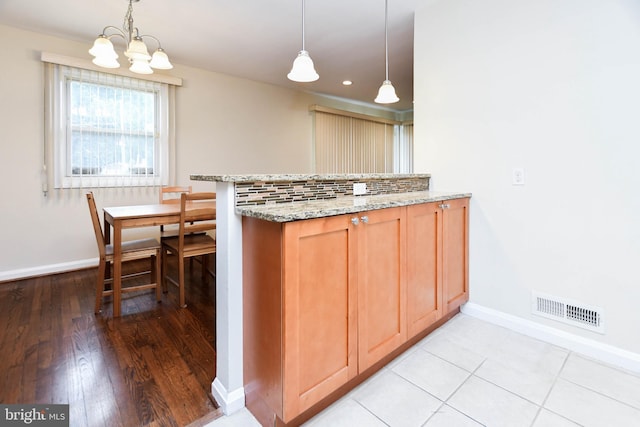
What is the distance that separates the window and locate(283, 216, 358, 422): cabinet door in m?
3.23

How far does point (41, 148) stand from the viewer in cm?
311

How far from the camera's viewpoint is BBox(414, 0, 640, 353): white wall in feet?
5.43

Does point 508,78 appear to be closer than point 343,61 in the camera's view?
Yes

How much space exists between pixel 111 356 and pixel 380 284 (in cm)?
156

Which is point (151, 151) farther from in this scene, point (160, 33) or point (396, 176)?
point (396, 176)

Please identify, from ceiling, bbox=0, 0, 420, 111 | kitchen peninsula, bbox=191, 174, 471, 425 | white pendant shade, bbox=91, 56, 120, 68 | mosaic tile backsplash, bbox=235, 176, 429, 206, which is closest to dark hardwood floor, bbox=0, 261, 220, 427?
kitchen peninsula, bbox=191, 174, 471, 425

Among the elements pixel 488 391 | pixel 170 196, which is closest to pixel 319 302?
pixel 488 391

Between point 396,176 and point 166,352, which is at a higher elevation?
point 396,176

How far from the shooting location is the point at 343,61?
3.85m

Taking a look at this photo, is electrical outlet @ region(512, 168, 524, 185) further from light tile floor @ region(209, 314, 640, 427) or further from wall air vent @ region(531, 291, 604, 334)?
light tile floor @ region(209, 314, 640, 427)

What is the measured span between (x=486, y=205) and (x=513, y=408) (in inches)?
49.9

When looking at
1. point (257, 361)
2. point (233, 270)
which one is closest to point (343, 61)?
point (233, 270)

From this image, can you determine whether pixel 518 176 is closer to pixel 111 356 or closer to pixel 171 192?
pixel 111 356

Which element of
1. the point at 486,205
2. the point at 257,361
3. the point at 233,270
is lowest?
the point at 257,361
